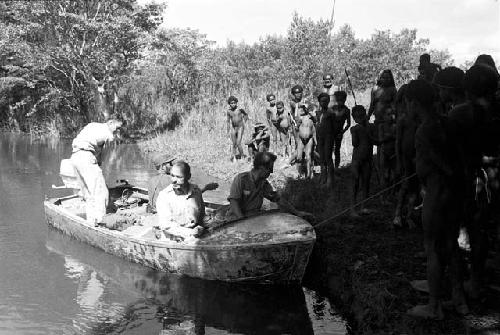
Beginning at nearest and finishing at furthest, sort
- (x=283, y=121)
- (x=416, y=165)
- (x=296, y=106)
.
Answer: (x=416, y=165) < (x=296, y=106) < (x=283, y=121)

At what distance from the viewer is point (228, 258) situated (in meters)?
6.12

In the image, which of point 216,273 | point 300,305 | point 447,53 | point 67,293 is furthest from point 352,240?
point 447,53

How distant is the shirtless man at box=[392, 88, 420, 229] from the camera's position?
595 centimetres

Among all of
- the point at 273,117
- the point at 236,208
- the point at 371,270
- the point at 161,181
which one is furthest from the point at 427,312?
the point at 273,117

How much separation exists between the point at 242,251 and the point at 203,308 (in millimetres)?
861

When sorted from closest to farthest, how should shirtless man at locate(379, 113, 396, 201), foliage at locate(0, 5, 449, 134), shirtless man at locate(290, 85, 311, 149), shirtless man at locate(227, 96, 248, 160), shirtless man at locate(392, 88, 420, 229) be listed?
shirtless man at locate(392, 88, 420, 229) → shirtless man at locate(379, 113, 396, 201) → shirtless man at locate(290, 85, 311, 149) → shirtless man at locate(227, 96, 248, 160) → foliage at locate(0, 5, 449, 134)

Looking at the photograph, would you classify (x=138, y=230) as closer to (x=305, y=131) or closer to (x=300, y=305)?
(x=300, y=305)

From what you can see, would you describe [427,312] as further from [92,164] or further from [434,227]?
[92,164]

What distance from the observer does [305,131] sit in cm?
1081

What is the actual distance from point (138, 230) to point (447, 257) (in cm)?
486

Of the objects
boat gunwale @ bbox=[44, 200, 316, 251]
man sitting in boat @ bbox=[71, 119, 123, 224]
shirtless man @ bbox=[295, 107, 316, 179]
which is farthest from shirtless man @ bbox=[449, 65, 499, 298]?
shirtless man @ bbox=[295, 107, 316, 179]

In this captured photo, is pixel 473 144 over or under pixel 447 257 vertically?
over

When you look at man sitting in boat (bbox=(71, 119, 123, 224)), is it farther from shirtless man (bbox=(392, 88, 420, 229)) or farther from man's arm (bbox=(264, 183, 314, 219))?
shirtless man (bbox=(392, 88, 420, 229))

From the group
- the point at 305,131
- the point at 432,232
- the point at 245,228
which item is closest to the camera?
the point at 432,232
